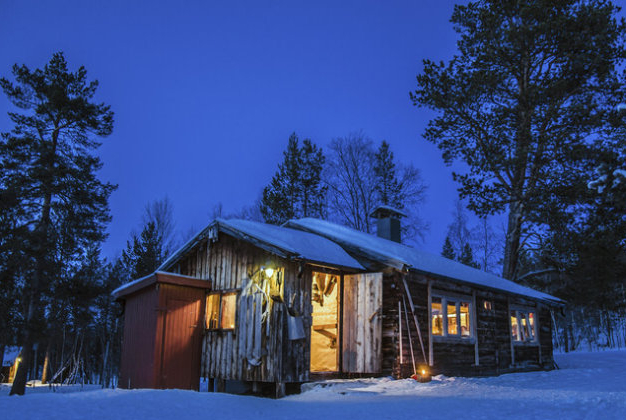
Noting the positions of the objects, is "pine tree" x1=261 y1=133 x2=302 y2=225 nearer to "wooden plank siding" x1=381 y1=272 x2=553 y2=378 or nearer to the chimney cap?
the chimney cap

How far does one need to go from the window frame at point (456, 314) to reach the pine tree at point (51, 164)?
13.5 m

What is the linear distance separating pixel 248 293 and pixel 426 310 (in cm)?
493

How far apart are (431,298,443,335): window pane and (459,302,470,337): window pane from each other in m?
1.31

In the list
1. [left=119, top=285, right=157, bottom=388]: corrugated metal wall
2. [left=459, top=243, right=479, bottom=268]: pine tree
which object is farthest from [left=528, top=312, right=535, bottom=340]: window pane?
[left=459, top=243, right=479, bottom=268]: pine tree

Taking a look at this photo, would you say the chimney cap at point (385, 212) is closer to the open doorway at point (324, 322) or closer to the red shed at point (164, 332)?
the open doorway at point (324, 322)

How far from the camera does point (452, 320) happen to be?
15.4m

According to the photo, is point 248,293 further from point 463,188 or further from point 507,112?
point 507,112

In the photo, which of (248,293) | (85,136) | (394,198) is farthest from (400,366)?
(394,198)

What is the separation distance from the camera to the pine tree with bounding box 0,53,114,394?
19.2 meters

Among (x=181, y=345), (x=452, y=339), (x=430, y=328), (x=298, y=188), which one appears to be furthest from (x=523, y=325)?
(x=298, y=188)

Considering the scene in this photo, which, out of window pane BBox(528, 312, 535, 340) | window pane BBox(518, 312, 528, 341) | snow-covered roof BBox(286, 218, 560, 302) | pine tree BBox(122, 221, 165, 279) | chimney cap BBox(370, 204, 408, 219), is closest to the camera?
snow-covered roof BBox(286, 218, 560, 302)

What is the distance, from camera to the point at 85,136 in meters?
21.8

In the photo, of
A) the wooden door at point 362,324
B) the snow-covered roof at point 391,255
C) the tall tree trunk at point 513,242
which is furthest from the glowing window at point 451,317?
the tall tree trunk at point 513,242

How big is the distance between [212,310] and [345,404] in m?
5.66
